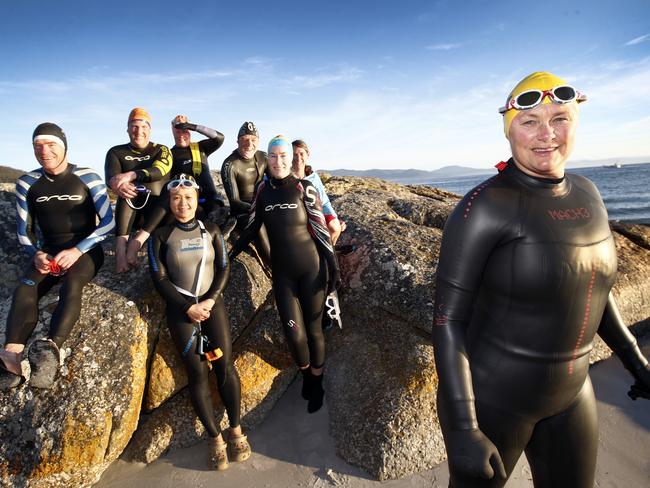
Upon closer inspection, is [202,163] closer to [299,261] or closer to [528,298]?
[299,261]

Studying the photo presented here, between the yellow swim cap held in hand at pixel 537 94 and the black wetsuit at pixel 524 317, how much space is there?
0.30 metres

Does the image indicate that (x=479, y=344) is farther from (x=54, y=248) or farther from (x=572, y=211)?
(x=54, y=248)

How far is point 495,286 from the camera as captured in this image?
6.90 feet

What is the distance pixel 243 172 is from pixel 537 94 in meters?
4.66

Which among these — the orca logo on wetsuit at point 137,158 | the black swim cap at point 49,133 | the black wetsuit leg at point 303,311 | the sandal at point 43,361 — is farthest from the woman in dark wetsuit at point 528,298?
the orca logo on wetsuit at point 137,158

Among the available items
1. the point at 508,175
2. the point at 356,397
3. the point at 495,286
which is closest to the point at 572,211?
the point at 508,175

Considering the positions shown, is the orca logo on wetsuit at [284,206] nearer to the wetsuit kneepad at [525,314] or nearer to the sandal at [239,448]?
the sandal at [239,448]

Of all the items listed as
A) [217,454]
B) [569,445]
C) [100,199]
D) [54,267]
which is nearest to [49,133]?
[100,199]

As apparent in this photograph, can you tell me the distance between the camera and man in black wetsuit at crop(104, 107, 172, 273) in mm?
5336

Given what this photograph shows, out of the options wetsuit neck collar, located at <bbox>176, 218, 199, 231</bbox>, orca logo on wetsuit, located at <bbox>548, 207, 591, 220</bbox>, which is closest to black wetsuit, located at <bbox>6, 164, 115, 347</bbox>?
wetsuit neck collar, located at <bbox>176, 218, 199, 231</bbox>

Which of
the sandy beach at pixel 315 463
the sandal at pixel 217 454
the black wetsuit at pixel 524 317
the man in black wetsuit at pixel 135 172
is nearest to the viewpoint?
the black wetsuit at pixel 524 317

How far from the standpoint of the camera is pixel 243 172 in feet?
19.9

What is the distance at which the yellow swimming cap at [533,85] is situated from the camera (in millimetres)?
2098

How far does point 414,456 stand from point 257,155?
4.76 m
